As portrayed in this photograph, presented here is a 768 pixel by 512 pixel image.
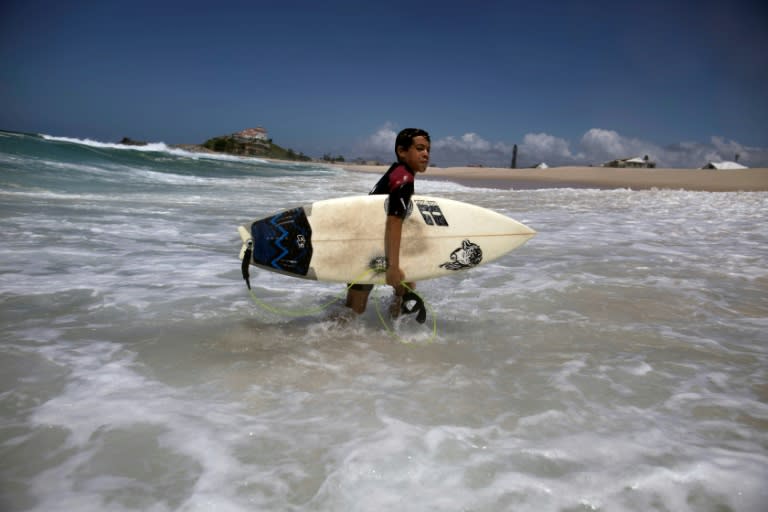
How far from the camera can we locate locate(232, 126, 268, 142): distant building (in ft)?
244

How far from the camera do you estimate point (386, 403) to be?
195 cm

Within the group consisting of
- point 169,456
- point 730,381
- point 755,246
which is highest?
point 755,246

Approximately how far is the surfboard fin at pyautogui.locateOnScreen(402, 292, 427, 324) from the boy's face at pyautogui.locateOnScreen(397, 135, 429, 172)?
29.8 inches

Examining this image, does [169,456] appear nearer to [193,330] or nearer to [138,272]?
[193,330]

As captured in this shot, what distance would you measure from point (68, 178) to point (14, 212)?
661 centimetres

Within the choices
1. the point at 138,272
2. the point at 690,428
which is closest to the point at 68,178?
the point at 138,272

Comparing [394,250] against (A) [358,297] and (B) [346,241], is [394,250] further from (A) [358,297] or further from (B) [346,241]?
(A) [358,297]

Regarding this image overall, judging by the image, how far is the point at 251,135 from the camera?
250 feet

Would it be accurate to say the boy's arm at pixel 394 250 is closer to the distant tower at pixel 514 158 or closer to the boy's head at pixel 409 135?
the boy's head at pixel 409 135

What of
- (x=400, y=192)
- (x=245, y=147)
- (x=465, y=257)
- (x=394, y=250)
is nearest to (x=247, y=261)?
(x=394, y=250)

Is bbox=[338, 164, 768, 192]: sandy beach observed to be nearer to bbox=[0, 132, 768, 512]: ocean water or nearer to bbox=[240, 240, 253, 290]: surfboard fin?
bbox=[0, 132, 768, 512]: ocean water

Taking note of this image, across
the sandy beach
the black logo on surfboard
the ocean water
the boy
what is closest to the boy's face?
the boy

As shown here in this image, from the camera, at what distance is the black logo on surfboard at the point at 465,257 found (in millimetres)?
3072

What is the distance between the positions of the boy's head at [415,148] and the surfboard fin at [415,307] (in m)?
0.76
